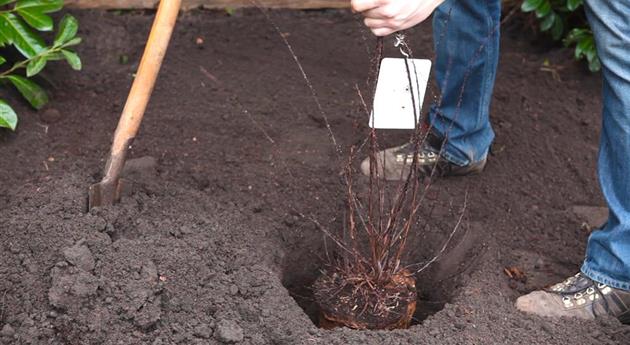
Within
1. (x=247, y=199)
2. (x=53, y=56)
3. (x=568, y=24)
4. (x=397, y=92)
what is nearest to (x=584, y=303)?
(x=397, y=92)

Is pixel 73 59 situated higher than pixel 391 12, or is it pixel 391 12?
pixel 391 12

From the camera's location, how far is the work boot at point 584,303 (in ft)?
8.42

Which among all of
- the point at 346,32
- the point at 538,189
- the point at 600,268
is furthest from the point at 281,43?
the point at 600,268

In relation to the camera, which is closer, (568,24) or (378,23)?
(378,23)

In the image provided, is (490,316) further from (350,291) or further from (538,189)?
(538,189)

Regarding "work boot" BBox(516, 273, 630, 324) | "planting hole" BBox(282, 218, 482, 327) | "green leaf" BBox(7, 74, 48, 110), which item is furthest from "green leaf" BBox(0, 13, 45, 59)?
"work boot" BBox(516, 273, 630, 324)

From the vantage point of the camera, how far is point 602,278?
2.57 meters

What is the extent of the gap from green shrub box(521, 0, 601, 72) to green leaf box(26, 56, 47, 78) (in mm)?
1754

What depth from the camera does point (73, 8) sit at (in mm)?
3717

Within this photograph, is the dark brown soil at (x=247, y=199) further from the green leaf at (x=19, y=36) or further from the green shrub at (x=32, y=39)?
the green leaf at (x=19, y=36)

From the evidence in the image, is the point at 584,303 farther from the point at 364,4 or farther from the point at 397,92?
the point at 364,4

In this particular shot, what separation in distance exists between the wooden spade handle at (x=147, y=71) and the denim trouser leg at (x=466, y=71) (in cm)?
79

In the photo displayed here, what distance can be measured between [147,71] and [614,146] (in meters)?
1.23

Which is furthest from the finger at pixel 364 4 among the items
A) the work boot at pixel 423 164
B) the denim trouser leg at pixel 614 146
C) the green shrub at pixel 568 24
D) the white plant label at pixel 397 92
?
the green shrub at pixel 568 24
